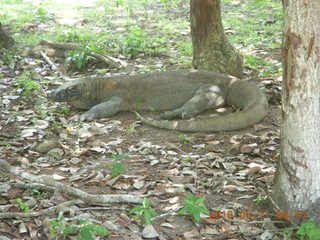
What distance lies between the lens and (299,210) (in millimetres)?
3246

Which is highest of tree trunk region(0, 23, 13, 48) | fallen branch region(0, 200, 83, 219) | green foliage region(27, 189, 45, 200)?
tree trunk region(0, 23, 13, 48)

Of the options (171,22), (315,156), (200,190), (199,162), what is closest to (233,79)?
(199,162)

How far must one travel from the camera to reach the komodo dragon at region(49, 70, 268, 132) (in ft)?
19.8

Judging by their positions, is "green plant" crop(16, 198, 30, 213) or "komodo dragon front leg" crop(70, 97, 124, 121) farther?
"komodo dragon front leg" crop(70, 97, 124, 121)

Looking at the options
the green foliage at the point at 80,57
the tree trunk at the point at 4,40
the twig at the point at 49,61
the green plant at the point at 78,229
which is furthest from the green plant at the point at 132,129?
the tree trunk at the point at 4,40

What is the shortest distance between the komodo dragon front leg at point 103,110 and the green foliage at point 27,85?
965mm

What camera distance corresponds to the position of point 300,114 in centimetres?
310

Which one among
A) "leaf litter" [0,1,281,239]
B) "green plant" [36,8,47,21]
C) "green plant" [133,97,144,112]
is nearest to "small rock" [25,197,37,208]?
"leaf litter" [0,1,281,239]

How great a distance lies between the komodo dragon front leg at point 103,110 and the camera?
5.92 metres

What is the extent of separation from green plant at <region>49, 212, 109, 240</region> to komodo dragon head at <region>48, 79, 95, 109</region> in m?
3.35

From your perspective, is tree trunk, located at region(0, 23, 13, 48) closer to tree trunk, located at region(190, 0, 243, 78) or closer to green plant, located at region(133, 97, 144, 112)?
green plant, located at region(133, 97, 144, 112)

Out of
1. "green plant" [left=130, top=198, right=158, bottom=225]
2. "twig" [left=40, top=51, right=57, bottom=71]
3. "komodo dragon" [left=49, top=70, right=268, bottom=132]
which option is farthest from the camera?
"twig" [left=40, top=51, right=57, bottom=71]

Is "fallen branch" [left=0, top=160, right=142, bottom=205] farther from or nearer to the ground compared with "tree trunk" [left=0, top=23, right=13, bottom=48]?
nearer to the ground

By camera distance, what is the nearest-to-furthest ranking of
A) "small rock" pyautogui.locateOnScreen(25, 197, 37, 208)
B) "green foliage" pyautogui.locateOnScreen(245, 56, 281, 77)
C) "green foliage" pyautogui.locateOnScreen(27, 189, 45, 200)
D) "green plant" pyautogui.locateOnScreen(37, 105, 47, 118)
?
"small rock" pyautogui.locateOnScreen(25, 197, 37, 208) < "green foliage" pyautogui.locateOnScreen(27, 189, 45, 200) < "green plant" pyautogui.locateOnScreen(37, 105, 47, 118) < "green foliage" pyautogui.locateOnScreen(245, 56, 281, 77)
